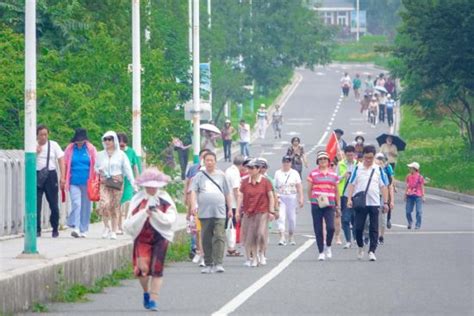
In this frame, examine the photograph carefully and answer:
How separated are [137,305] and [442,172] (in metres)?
38.4

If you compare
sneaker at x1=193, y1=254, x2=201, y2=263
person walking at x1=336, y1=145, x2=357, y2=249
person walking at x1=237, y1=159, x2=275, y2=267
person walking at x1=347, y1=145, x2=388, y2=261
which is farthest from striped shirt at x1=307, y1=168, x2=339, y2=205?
person walking at x1=336, y1=145, x2=357, y2=249

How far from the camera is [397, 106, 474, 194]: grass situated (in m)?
53.8

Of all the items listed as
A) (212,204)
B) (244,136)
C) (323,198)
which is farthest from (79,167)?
(244,136)

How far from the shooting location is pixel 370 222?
26703 mm

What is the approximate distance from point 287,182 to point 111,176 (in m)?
6.16

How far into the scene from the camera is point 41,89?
35344 mm

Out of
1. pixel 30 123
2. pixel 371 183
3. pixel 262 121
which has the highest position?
pixel 262 121

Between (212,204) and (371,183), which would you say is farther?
(371,183)

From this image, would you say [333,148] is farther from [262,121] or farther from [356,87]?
[356,87]

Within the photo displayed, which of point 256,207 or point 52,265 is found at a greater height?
point 256,207

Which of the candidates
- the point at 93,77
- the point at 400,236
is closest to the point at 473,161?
the point at 93,77

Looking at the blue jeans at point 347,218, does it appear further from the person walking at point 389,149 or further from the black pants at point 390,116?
the black pants at point 390,116

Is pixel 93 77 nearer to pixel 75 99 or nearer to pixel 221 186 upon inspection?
pixel 75 99

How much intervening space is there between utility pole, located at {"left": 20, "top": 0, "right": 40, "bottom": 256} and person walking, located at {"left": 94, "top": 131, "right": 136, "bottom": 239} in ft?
16.6
